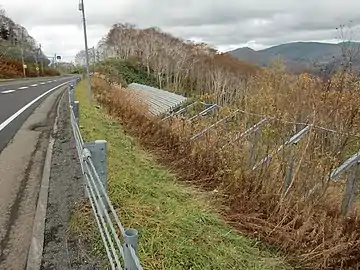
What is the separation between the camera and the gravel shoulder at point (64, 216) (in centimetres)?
315

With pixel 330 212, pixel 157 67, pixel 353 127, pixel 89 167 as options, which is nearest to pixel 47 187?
pixel 89 167

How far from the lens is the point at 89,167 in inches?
146

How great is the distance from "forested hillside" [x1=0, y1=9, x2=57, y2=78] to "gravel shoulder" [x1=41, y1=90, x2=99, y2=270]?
40.0 meters

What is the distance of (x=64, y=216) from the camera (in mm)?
3988

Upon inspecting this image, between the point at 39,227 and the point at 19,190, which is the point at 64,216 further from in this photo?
the point at 19,190

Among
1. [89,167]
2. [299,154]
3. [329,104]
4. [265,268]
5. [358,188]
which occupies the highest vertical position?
[329,104]

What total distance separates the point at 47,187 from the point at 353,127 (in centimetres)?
435

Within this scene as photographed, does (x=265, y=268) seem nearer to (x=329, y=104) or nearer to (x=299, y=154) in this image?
(x=299, y=154)

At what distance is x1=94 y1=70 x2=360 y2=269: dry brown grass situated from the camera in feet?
15.2

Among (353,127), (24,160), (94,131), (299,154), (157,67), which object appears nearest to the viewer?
(353,127)

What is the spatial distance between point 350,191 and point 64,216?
3.80m

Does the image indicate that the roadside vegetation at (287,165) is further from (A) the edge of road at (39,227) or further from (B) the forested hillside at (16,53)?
(B) the forested hillside at (16,53)

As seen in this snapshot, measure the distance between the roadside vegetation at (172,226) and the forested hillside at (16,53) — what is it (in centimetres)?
4122

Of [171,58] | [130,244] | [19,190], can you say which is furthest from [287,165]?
[171,58]
